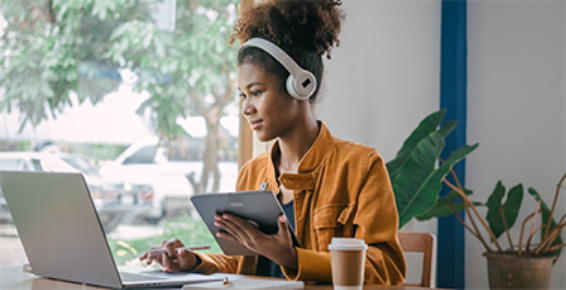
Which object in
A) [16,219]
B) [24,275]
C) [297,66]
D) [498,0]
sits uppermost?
[498,0]

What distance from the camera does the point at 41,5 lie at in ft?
7.31

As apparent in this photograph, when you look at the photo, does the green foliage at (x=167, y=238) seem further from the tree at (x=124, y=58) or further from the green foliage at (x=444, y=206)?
the green foliage at (x=444, y=206)

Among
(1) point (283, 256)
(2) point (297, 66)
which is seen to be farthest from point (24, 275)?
(2) point (297, 66)

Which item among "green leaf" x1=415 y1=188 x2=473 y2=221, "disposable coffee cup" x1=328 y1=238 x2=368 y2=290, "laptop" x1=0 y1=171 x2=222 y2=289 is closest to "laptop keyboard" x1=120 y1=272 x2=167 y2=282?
"laptop" x1=0 y1=171 x2=222 y2=289

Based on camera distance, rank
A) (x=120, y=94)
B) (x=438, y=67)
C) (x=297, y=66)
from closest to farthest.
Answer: (x=297, y=66)
(x=120, y=94)
(x=438, y=67)

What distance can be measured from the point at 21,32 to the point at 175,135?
0.82 metres

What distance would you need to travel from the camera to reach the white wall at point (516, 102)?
116 inches

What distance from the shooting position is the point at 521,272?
2.47m

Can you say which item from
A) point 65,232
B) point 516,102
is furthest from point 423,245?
point 516,102

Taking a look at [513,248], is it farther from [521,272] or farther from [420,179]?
[420,179]

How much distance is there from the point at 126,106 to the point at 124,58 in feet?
0.75

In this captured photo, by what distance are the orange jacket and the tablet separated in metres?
0.21

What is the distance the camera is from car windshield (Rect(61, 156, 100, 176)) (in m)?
2.30

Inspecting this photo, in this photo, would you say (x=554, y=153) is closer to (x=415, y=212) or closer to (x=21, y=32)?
(x=415, y=212)
